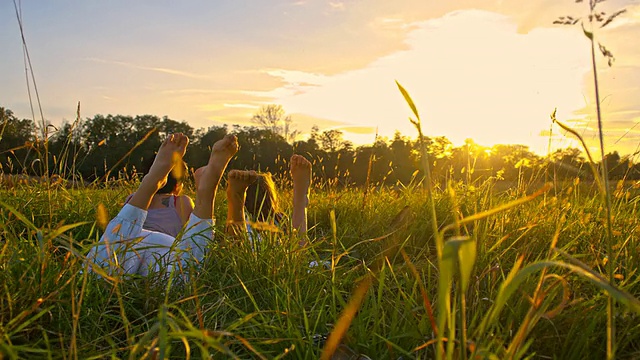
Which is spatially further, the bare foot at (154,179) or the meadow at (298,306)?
the bare foot at (154,179)

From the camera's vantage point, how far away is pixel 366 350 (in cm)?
131

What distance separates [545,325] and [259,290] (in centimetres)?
93

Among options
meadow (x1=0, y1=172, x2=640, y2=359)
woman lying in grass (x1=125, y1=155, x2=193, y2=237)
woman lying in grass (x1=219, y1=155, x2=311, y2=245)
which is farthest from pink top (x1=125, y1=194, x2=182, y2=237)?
meadow (x1=0, y1=172, x2=640, y2=359)

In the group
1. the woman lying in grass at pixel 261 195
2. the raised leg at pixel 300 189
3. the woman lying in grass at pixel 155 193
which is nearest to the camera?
the woman lying in grass at pixel 155 193

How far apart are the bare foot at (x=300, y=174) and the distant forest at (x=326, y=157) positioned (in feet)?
1.50

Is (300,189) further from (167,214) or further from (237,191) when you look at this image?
(167,214)

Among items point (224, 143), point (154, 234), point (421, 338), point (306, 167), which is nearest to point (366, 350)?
point (421, 338)

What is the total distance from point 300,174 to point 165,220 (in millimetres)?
974

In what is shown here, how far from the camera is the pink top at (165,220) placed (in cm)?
322

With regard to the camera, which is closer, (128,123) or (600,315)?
(600,315)

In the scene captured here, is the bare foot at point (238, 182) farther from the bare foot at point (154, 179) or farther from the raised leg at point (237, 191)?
the bare foot at point (154, 179)

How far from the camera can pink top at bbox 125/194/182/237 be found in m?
3.22

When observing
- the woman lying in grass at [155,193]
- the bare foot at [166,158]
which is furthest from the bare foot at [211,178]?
the bare foot at [166,158]

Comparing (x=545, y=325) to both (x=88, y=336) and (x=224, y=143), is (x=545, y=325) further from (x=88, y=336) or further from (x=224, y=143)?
(x=224, y=143)
